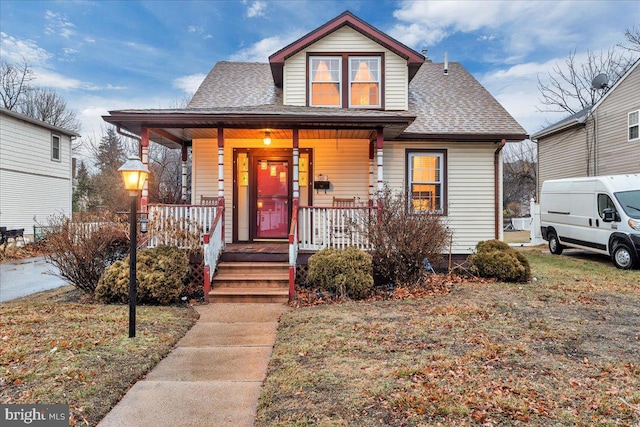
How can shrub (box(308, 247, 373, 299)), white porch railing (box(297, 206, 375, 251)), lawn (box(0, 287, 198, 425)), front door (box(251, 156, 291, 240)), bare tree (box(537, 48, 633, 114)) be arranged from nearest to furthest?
lawn (box(0, 287, 198, 425)) → shrub (box(308, 247, 373, 299)) → white porch railing (box(297, 206, 375, 251)) → front door (box(251, 156, 291, 240)) → bare tree (box(537, 48, 633, 114))

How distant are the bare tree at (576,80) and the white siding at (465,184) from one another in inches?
780

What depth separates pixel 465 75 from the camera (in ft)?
39.8

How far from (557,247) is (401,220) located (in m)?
8.67

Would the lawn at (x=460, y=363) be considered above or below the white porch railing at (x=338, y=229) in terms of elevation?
below

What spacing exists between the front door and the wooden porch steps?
1990 mm

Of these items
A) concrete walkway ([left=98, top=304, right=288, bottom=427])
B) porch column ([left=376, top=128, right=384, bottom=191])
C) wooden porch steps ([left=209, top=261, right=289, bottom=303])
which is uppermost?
porch column ([left=376, top=128, right=384, bottom=191])

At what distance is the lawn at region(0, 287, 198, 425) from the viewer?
3094 millimetres

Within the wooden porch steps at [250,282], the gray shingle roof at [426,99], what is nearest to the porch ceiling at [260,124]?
the gray shingle roof at [426,99]

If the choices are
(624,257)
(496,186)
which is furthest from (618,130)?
(496,186)

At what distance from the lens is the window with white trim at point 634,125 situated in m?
13.3

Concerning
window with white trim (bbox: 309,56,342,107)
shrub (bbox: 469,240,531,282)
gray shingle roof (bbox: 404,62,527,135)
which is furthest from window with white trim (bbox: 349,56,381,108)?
shrub (bbox: 469,240,531,282)

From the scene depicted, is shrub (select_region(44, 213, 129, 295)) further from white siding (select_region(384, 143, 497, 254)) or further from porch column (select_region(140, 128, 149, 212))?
white siding (select_region(384, 143, 497, 254))

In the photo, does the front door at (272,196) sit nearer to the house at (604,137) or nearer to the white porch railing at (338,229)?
the white porch railing at (338,229)

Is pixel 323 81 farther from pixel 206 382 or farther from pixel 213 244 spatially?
pixel 206 382
